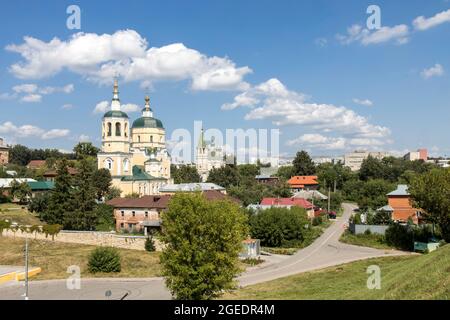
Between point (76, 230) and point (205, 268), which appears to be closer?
point (205, 268)

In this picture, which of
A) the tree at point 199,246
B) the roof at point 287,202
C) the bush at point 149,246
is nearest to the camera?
the tree at point 199,246

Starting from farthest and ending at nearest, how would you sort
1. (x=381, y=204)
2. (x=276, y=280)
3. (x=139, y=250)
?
(x=381, y=204) < (x=139, y=250) < (x=276, y=280)

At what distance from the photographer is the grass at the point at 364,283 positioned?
16047mm

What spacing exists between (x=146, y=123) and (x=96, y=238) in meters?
47.1

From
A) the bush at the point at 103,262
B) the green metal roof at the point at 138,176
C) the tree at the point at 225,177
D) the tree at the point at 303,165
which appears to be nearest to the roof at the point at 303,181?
the tree at the point at 303,165

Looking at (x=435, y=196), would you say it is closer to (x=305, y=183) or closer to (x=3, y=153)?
(x=305, y=183)

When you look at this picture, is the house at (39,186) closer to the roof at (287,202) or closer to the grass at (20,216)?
the grass at (20,216)

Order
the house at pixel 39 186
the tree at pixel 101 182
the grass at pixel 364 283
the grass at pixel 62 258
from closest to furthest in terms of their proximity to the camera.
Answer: the grass at pixel 364 283
the grass at pixel 62 258
the tree at pixel 101 182
the house at pixel 39 186

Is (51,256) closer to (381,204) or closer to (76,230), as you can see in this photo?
(76,230)

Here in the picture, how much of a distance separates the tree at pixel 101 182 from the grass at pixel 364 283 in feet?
139

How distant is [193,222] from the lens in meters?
21.4

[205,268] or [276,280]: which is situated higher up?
[205,268]

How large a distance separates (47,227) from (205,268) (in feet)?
93.6

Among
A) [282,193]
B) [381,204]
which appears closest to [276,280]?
[381,204]
